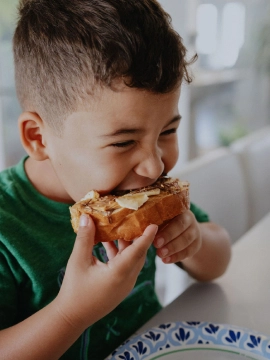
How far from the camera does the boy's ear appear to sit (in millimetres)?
893

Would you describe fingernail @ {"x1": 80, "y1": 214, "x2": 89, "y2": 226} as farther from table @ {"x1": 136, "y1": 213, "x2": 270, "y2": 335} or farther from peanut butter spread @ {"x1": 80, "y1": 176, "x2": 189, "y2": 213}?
table @ {"x1": 136, "y1": 213, "x2": 270, "y2": 335}

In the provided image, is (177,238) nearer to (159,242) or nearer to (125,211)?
(159,242)

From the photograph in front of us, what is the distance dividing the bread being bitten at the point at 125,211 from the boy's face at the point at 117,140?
3 centimetres

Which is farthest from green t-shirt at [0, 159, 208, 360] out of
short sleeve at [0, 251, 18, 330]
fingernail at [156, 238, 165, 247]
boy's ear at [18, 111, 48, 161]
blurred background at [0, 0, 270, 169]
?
blurred background at [0, 0, 270, 169]

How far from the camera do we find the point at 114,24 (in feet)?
2.55

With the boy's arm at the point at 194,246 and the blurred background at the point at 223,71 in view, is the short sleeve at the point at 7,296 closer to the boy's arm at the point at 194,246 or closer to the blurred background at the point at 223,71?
the boy's arm at the point at 194,246

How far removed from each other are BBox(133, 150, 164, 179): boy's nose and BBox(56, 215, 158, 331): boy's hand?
123 mm

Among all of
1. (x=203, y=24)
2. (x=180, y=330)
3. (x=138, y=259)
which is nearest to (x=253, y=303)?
(x=180, y=330)

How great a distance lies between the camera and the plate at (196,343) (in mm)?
801

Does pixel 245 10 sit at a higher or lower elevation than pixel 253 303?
higher

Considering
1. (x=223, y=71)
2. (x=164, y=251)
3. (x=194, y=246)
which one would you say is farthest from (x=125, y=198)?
(x=223, y=71)

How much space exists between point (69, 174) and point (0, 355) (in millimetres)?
353

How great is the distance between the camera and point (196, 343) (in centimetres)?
84

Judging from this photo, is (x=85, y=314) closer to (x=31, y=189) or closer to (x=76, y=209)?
(x=76, y=209)
